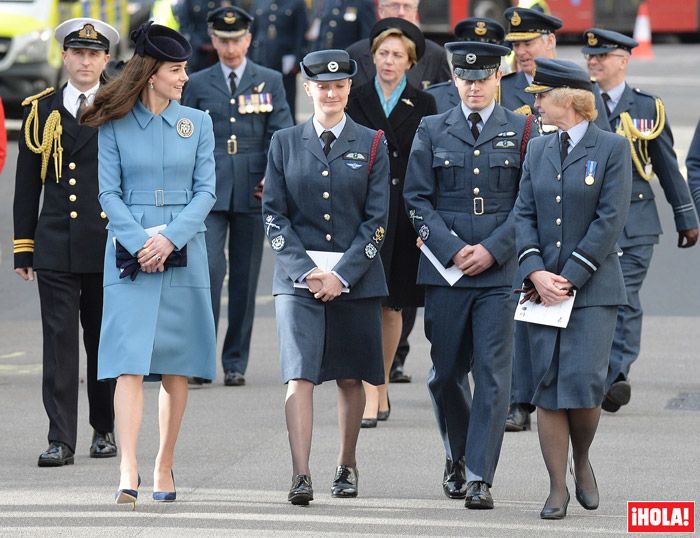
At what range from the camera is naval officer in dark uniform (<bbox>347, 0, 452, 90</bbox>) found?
10938mm

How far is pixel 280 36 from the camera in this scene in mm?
18516

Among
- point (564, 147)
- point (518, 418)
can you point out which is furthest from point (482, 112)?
point (518, 418)

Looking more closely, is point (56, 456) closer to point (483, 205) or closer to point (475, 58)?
point (483, 205)

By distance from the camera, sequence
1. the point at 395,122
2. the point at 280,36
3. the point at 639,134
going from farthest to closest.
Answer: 1. the point at 280,36
2. the point at 639,134
3. the point at 395,122

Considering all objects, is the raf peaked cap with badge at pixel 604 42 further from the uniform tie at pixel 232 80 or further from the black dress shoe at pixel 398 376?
the black dress shoe at pixel 398 376

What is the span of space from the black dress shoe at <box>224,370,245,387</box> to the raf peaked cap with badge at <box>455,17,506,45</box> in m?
2.40

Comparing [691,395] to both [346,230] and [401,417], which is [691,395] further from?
[346,230]

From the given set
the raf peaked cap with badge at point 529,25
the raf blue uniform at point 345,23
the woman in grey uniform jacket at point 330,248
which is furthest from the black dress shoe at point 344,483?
the raf blue uniform at point 345,23

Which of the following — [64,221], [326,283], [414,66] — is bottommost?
[326,283]

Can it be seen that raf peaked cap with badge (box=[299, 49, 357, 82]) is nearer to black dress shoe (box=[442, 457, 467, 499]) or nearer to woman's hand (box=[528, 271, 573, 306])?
woman's hand (box=[528, 271, 573, 306])

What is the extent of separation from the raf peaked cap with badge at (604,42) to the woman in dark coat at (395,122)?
99 cm

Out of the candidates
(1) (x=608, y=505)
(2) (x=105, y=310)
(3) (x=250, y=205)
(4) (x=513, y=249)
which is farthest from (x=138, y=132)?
(3) (x=250, y=205)

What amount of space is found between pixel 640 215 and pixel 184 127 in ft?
11.0

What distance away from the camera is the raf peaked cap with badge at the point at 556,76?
25.4 ft
